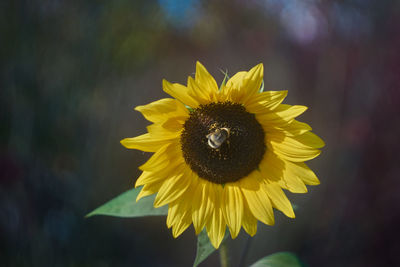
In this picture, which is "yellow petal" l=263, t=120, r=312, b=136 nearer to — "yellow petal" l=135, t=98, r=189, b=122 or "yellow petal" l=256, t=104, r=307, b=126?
"yellow petal" l=256, t=104, r=307, b=126

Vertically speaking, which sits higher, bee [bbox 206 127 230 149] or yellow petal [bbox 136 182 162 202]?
bee [bbox 206 127 230 149]

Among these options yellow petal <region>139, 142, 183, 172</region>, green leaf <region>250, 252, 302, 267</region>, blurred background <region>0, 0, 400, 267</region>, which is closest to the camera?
yellow petal <region>139, 142, 183, 172</region>

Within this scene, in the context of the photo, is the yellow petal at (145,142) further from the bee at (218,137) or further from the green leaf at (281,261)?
the green leaf at (281,261)

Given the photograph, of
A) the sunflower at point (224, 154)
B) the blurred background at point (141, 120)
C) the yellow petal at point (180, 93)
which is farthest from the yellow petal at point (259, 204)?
the blurred background at point (141, 120)

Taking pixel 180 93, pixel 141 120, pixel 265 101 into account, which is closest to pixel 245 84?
pixel 265 101

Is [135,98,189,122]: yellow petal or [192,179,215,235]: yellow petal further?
[192,179,215,235]: yellow petal

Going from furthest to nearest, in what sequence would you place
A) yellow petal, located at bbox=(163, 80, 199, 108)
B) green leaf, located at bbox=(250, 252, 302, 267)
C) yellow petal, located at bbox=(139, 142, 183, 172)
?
green leaf, located at bbox=(250, 252, 302, 267) < yellow petal, located at bbox=(139, 142, 183, 172) < yellow petal, located at bbox=(163, 80, 199, 108)

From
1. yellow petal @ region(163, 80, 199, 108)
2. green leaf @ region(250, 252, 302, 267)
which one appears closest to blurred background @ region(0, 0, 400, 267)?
green leaf @ region(250, 252, 302, 267)
